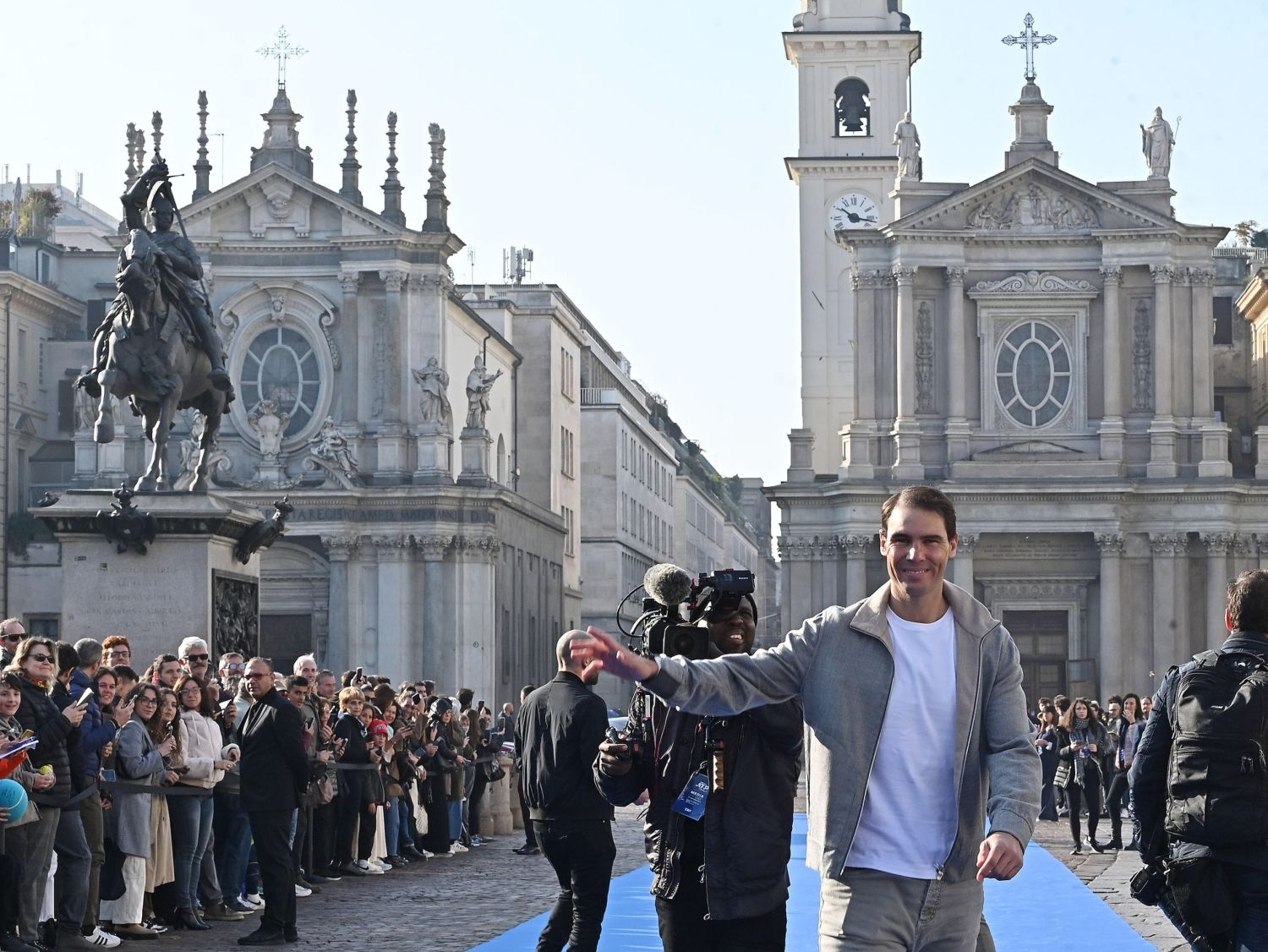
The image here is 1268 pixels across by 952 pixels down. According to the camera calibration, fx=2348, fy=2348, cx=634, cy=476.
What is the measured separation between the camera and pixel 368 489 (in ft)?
192

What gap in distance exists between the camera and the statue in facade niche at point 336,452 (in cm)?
5831

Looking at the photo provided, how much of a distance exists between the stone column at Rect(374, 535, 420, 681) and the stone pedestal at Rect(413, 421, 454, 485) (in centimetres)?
162

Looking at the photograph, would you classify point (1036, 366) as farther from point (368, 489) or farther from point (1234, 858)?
point (1234, 858)

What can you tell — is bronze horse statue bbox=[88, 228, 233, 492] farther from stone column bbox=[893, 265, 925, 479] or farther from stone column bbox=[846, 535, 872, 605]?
stone column bbox=[893, 265, 925, 479]

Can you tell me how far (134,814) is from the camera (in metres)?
16.0

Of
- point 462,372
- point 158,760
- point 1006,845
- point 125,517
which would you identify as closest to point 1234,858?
point 1006,845

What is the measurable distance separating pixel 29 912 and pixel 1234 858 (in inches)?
314

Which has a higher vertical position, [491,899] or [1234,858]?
[1234,858]

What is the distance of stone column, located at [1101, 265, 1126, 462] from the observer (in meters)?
60.2

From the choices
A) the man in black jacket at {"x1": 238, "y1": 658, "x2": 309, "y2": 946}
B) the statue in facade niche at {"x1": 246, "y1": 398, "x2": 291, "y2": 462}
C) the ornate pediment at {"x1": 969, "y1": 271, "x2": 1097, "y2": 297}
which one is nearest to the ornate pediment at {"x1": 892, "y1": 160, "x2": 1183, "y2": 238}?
the ornate pediment at {"x1": 969, "y1": 271, "x2": 1097, "y2": 297}

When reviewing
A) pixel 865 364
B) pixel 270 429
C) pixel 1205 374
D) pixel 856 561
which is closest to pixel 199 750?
pixel 270 429

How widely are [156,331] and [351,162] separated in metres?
44.7

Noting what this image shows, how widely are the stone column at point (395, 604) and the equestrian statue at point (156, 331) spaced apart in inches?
1544

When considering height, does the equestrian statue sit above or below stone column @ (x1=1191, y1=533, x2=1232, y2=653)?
above
